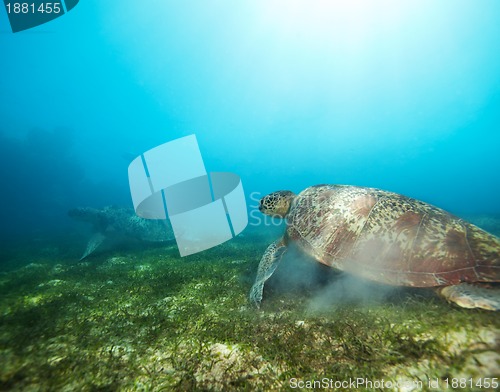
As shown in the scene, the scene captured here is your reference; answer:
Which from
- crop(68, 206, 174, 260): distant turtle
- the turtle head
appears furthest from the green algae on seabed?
crop(68, 206, 174, 260): distant turtle

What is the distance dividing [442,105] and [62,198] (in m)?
207

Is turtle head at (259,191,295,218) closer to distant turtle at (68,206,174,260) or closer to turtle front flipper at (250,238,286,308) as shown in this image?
turtle front flipper at (250,238,286,308)

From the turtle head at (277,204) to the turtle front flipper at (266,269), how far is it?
113 cm

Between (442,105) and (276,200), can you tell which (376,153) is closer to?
(442,105)

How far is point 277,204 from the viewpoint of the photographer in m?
5.99

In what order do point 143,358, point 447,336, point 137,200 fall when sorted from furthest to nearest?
point 137,200
point 143,358
point 447,336

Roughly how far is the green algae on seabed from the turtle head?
2455 millimetres

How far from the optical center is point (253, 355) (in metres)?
2.40

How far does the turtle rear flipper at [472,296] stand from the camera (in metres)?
2.46

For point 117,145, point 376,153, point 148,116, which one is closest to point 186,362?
point 117,145

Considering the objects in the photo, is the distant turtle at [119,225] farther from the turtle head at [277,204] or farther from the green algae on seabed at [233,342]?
the turtle head at [277,204]

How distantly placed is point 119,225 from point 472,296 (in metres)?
13.5

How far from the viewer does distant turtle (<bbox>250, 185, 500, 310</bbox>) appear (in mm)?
2811

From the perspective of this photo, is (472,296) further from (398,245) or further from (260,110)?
(260,110)
